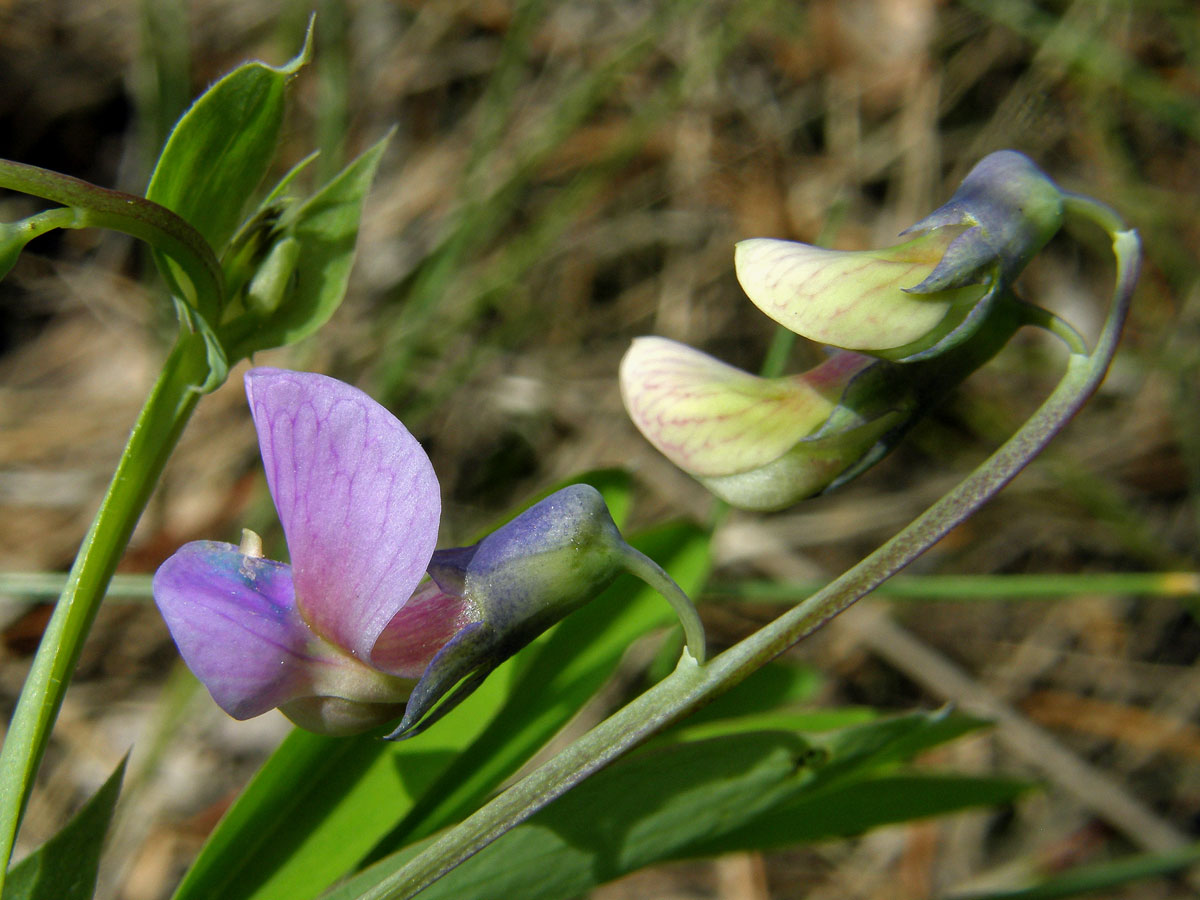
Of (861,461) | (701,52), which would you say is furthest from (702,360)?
(701,52)

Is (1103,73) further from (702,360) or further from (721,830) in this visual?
(721,830)

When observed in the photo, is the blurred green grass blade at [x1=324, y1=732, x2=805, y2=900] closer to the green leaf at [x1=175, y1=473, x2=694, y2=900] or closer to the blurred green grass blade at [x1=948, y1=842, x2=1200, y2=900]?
the green leaf at [x1=175, y1=473, x2=694, y2=900]

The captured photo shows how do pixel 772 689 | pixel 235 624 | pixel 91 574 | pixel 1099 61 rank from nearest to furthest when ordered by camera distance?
pixel 235 624 → pixel 91 574 → pixel 772 689 → pixel 1099 61

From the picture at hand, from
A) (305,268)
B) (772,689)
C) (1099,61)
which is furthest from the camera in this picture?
(1099,61)

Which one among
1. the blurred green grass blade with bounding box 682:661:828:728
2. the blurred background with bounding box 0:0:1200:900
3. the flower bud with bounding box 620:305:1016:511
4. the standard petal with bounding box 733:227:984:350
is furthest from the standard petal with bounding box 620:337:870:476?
the blurred background with bounding box 0:0:1200:900

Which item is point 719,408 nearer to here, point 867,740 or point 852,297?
point 852,297

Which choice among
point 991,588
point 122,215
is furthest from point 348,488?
point 991,588
